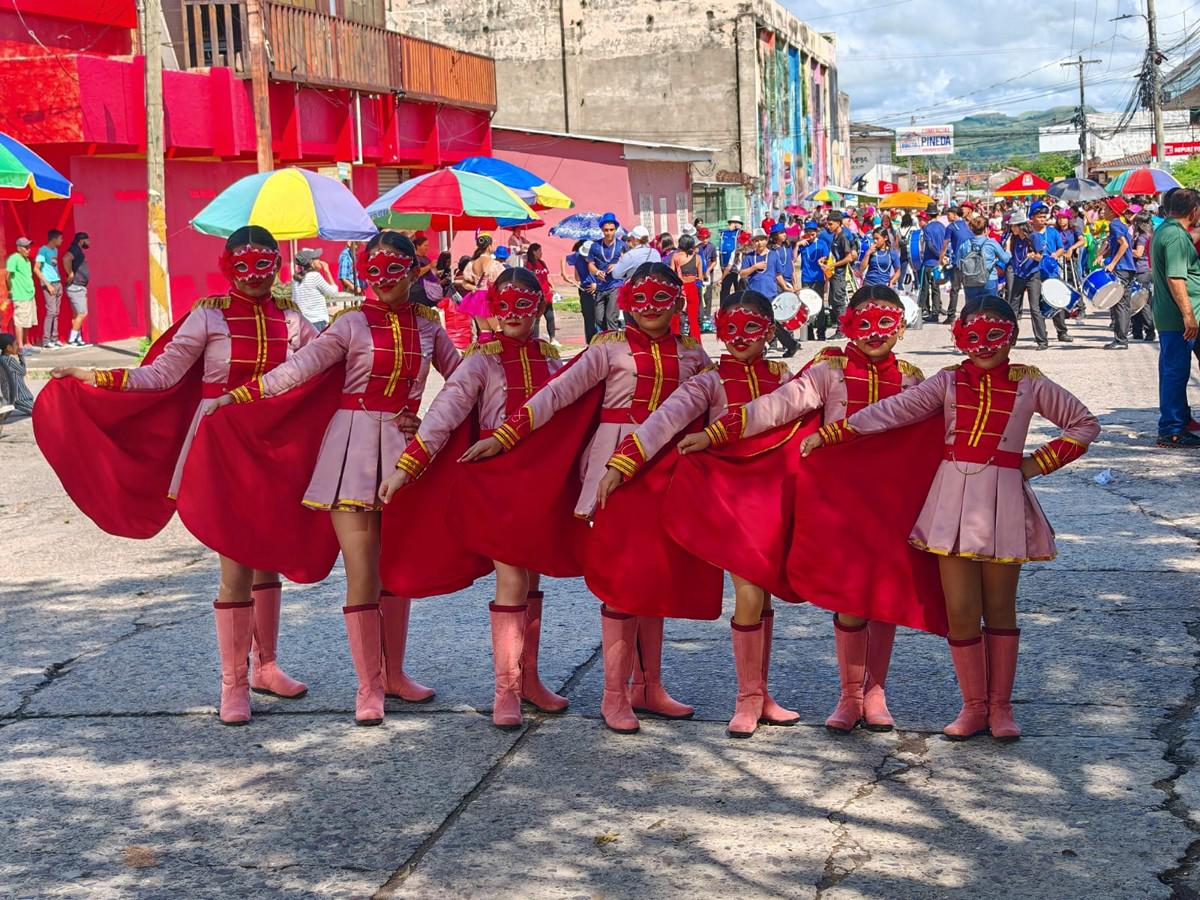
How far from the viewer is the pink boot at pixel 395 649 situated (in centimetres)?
617

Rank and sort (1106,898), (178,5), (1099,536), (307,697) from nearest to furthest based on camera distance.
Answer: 1. (1106,898)
2. (307,697)
3. (1099,536)
4. (178,5)

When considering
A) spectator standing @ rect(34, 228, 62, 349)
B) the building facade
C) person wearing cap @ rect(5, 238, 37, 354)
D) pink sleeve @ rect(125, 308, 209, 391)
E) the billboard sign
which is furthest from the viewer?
the billboard sign

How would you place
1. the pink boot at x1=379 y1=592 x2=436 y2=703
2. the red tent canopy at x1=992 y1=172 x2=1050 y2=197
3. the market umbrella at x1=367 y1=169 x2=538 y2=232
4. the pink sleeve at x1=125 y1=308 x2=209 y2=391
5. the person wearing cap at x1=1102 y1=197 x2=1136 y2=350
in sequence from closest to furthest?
the pink boot at x1=379 y1=592 x2=436 y2=703 → the pink sleeve at x1=125 y1=308 x2=209 y2=391 → the market umbrella at x1=367 y1=169 x2=538 y2=232 → the person wearing cap at x1=1102 y1=197 x2=1136 y2=350 → the red tent canopy at x1=992 y1=172 x2=1050 y2=197

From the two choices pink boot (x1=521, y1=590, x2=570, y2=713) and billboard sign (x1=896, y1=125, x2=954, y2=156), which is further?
billboard sign (x1=896, y1=125, x2=954, y2=156)

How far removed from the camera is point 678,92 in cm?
5256

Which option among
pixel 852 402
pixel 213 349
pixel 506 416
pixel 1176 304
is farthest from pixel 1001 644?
pixel 1176 304

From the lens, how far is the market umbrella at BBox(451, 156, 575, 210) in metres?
22.6

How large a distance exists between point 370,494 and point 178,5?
2494 centimetres

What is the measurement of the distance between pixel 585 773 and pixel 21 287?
17.3 meters

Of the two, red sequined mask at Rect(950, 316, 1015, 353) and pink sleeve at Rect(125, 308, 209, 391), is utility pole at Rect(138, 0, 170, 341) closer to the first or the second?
pink sleeve at Rect(125, 308, 209, 391)

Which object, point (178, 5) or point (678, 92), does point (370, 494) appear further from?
point (678, 92)

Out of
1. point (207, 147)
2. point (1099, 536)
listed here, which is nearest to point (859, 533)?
point (1099, 536)

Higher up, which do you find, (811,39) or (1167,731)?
(811,39)

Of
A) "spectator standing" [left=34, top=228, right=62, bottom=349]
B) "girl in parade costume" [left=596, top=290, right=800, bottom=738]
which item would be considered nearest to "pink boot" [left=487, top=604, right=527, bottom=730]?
"girl in parade costume" [left=596, top=290, right=800, bottom=738]
